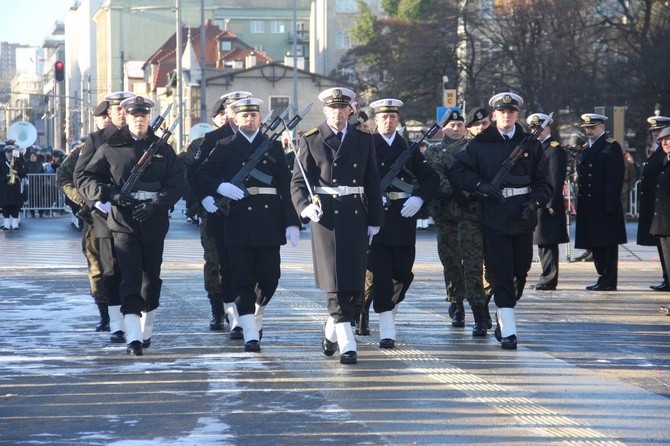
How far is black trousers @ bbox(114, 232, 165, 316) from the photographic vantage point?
10.6 meters

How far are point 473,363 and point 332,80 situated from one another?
2653 inches

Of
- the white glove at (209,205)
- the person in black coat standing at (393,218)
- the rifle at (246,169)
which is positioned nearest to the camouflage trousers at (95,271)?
the white glove at (209,205)

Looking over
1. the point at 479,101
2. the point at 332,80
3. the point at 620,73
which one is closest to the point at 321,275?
the point at 620,73

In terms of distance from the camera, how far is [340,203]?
32.9ft

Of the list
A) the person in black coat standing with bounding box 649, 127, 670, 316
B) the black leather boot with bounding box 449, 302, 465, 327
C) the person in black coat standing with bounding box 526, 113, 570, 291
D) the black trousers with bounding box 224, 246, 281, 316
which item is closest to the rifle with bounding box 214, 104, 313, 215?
the black trousers with bounding box 224, 246, 281, 316

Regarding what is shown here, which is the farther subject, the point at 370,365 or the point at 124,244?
the point at 124,244

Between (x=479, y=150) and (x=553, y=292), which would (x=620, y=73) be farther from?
(x=479, y=150)

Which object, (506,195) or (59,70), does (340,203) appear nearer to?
(506,195)

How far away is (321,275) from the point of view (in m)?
10.1

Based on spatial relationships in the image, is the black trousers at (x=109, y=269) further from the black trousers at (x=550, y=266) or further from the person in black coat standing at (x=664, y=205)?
the black trousers at (x=550, y=266)

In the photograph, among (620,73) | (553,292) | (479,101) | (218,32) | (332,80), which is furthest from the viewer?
(218,32)

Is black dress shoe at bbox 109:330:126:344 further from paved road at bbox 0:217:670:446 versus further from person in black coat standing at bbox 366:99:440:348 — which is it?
person in black coat standing at bbox 366:99:440:348

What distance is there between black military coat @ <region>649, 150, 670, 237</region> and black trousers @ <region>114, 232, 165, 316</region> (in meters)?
5.66

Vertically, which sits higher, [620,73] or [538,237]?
[620,73]
